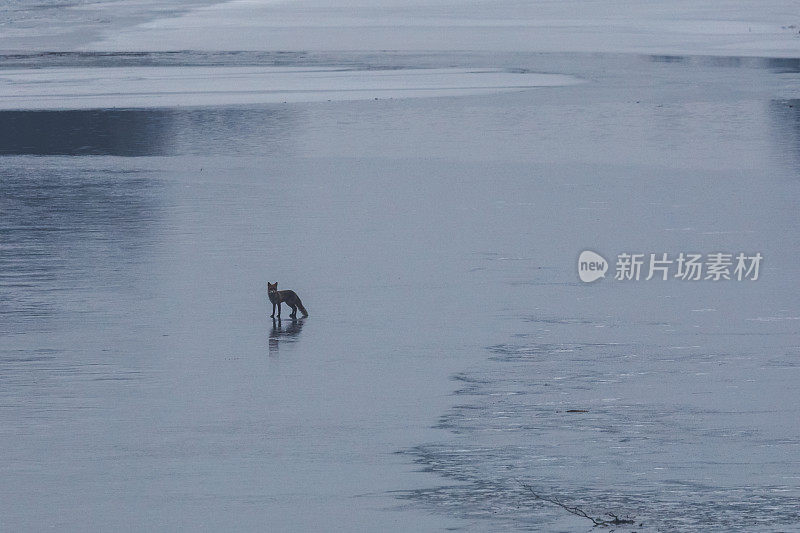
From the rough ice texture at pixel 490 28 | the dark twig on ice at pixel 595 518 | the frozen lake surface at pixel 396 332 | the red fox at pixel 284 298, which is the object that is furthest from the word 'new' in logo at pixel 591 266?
the rough ice texture at pixel 490 28

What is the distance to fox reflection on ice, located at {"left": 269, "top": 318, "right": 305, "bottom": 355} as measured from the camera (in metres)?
9.55

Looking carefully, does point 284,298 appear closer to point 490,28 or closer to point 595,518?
point 595,518

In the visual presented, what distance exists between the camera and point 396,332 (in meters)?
9.80

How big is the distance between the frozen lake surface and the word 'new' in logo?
11 centimetres

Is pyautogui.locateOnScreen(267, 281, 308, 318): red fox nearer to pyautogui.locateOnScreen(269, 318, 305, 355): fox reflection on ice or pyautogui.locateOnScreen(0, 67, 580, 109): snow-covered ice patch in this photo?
pyautogui.locateOnScreen(269, 318, 305, 355): fox reflection on ice

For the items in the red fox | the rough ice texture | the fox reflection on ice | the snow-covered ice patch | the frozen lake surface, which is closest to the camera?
the frozen lake surface

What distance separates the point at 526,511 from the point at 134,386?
288 centimetres

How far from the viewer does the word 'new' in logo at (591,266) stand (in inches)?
455

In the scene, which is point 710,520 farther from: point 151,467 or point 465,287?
point 465,287

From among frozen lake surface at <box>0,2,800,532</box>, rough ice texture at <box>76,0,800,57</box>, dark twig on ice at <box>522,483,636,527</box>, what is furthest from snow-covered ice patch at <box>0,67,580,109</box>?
dark twig on ice at <box>522,483,636,527</box>

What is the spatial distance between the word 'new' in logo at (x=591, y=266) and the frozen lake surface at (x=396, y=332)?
11 centimetres

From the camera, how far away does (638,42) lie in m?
42.7

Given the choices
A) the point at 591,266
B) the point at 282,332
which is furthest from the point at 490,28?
the point at 282,332

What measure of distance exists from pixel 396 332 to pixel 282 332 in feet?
2.34
